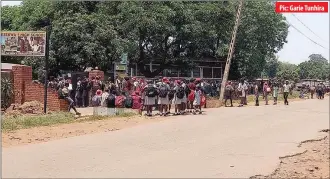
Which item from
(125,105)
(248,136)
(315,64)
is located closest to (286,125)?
(248,136)

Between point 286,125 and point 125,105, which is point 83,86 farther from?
point 286,125

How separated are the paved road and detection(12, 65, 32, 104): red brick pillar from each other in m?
7.55

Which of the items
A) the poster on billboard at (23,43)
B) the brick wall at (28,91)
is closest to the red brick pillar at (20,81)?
the brick wall at (28,91)

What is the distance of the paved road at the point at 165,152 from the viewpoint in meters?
7.70

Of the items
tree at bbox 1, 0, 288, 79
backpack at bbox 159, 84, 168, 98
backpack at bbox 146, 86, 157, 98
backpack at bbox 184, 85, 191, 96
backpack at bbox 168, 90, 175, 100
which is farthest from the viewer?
tree at bbox 1, 0, 288, 79

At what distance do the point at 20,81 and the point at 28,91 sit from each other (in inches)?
21.5

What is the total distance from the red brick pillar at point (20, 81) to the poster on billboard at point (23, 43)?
0.65 metres

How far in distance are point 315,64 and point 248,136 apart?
8570 cm

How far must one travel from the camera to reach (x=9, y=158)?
8516 millimetres

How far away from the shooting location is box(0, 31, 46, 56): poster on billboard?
741 inches

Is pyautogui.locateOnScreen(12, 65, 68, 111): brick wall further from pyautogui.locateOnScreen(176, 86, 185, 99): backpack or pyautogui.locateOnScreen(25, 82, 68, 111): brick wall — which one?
pyautogui.locateOnScreen(176, 86, 185, 99): backpack

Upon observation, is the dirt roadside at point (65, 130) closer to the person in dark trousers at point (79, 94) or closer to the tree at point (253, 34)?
the person in dark trousers at point (79, 94)

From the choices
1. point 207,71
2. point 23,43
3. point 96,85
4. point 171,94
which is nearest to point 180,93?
point 171,94

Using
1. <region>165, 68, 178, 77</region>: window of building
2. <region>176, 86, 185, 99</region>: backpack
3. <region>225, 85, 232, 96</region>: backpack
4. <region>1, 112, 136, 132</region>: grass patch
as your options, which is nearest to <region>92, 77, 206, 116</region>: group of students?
Answer: <region>176, 86, 185, 99</region>: backpack
